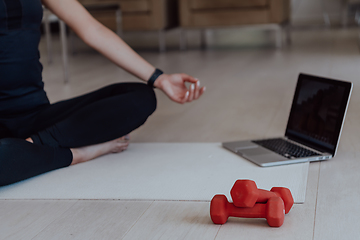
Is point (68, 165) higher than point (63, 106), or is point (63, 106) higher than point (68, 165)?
point (63, 106)

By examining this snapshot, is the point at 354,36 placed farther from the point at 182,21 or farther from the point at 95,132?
the point at 95,132

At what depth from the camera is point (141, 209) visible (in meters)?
0.95

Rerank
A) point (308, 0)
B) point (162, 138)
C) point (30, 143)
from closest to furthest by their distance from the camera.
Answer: point (30, 143) < point (162, 138) < point (308, 0)

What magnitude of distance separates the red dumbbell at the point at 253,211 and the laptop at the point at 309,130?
0.34 m

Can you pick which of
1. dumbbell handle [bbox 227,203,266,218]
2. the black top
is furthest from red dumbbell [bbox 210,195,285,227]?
the black top

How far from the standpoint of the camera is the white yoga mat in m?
1.04

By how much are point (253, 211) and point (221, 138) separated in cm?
66

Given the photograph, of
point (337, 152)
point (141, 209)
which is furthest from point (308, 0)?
point (141, 209)

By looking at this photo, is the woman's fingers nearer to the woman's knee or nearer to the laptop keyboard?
the woman's knee

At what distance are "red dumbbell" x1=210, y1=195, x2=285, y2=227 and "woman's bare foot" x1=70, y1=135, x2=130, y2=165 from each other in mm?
541

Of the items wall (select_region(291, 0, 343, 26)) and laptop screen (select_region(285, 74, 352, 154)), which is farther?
wall (select_region(291, 0, 343, 26))

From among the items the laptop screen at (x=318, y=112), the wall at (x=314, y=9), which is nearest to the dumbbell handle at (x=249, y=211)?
the laptop screen at (x=318, y=112)

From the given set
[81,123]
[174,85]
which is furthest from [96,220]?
[174,85]

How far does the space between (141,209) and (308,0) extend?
655cm
